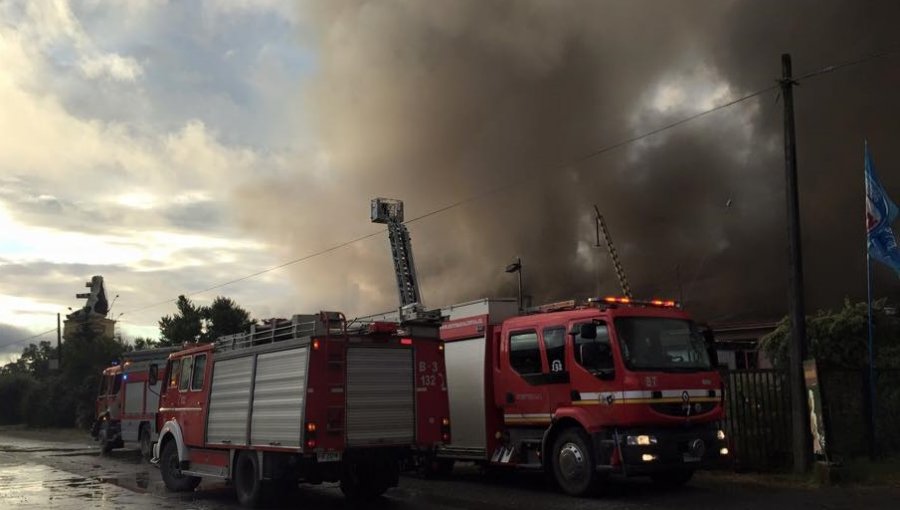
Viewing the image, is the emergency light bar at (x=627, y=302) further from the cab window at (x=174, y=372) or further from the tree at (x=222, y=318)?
the tree at (x=222, y=318)

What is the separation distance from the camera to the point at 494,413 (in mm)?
12289

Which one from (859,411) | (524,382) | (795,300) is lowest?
(859,411)

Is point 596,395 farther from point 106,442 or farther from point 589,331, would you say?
point 106,442

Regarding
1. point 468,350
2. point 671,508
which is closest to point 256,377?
point 468,350

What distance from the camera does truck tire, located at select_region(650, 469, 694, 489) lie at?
1109 cm

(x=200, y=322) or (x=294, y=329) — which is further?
(x=200, y=322)

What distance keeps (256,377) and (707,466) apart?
6653 mm

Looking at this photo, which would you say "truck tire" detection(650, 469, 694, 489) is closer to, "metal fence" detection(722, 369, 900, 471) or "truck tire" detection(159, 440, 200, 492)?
"metal fence" detection(722, 369, 900, 471)

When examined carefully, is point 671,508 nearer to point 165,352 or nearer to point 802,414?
point 802,414

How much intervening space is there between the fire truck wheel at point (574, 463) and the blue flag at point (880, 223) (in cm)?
623

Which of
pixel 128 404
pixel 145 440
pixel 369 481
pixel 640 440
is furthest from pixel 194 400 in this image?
pixel 128 404

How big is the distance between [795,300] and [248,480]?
9.25 m

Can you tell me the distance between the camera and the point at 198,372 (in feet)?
40.9

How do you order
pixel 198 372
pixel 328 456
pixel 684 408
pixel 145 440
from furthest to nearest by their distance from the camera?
pixel 145 440, pixel 198 372, pixel 684 408, pixel 328 456
